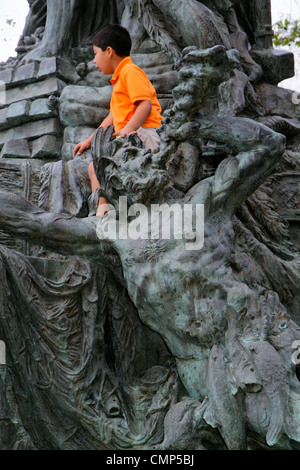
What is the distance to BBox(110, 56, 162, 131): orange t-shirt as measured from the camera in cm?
632

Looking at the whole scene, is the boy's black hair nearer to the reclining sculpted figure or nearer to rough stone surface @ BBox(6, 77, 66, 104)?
the reclining sculpted figure

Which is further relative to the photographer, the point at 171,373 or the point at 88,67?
the point at 88,67

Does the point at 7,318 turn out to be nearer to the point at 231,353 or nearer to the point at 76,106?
the point at 231,353

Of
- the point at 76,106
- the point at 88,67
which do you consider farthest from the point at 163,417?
the point at 88,67

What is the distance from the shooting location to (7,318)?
5.47m

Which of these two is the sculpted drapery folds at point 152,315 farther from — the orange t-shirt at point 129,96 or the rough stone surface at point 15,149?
the rough stone surface at point 15,149

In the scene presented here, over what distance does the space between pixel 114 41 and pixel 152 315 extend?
2.47 meters

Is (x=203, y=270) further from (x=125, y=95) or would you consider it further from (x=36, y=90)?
(x=36, y=90)

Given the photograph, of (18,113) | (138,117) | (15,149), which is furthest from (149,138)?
(18,113)

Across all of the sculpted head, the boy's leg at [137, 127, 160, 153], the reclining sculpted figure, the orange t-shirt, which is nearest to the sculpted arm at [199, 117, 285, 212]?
the reclining sculpted figure

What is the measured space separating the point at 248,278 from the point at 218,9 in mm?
3742

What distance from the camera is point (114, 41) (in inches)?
262

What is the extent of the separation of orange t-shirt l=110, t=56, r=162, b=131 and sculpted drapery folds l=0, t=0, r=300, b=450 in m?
0.54

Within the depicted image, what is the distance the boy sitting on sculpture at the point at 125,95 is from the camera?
6.24 m
